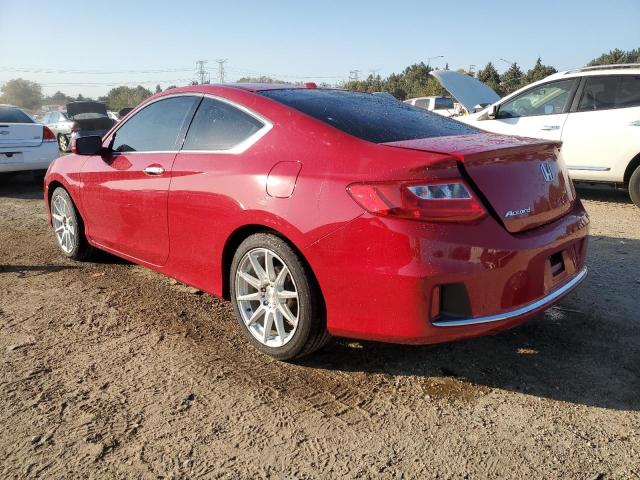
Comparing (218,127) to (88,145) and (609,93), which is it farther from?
(609,93)

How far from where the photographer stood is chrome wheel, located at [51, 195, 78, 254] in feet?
15.7

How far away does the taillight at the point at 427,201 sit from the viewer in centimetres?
233

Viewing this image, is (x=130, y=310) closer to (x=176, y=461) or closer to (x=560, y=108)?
(x=176, y=461)

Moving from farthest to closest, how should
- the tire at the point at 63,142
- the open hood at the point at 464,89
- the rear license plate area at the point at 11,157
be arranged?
the tire at the point at 63,142
the open hood at the point at 464,89
the rear license plate area at the point at 11,157

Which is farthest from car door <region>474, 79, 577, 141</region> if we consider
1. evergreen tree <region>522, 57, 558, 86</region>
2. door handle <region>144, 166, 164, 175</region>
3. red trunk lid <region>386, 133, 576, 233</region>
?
evergreen tree <region>522, 57, 558, 86</region>

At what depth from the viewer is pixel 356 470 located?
2.08 m

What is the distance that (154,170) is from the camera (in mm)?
3596

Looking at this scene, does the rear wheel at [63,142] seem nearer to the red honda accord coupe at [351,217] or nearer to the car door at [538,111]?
the car door at [538,111]

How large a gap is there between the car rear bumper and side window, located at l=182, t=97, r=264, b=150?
3.10ft

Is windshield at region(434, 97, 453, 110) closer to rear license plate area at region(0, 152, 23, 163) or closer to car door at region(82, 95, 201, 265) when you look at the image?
rear license plate area at region(0, 152, 23, 163)

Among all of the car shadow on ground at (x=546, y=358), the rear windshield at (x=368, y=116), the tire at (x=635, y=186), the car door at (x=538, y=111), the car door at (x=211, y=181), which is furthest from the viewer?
the car door at (x=538, y=111)

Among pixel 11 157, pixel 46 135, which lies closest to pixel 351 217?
pixel 11 157

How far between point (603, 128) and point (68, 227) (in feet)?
21.0

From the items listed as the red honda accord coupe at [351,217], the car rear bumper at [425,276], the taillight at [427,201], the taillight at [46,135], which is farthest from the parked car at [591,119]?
the taillight at [46,135]
